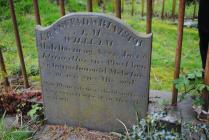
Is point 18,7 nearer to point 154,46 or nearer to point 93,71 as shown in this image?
point 154,46

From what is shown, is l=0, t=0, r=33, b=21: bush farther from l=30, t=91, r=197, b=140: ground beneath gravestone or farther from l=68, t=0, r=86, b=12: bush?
l=30, t=91, r=197, b=140: ground beneath gravestone

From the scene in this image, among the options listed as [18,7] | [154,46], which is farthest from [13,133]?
[18,7]

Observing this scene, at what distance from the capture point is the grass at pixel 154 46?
382cm

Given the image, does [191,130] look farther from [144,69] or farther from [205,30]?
[205,30]

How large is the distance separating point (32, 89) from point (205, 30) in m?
1.67

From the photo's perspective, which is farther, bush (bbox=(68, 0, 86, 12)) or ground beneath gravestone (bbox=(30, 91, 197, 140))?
bush (bbox=(68, 0, 86, 12))

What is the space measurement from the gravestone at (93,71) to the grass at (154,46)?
576mm

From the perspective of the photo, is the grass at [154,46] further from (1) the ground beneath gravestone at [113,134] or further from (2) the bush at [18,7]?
(1) the ground beneath gravestone at [113,134]

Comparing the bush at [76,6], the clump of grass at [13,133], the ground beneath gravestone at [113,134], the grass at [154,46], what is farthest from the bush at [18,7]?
the clump of grass at [13,133]

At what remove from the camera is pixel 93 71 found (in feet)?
9.48

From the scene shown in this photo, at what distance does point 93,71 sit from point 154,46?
2.01m

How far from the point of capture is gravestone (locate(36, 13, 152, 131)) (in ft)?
8.87

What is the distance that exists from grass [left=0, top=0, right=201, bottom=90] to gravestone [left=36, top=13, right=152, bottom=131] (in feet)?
1.89

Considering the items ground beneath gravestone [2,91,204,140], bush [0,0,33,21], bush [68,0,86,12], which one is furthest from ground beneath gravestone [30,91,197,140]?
bush [68,0,86,12]
